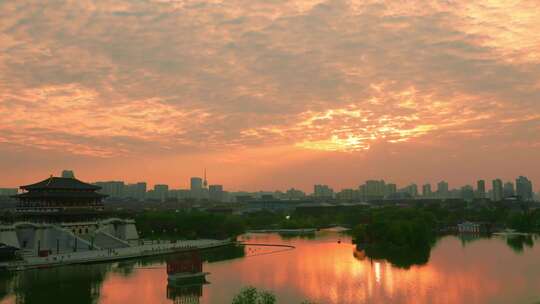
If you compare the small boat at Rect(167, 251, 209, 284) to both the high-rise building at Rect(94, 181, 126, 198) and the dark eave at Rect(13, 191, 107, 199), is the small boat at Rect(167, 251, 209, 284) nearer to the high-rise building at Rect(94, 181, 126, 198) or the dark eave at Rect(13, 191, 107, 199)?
the dark eave at Rect(13, 191, 107, 199)

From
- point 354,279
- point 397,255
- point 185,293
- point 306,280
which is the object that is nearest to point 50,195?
point 185,293

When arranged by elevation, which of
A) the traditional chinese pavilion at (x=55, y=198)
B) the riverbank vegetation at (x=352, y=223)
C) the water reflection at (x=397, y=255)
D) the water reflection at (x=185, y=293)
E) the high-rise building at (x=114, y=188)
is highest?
the high-rise building at (x=114, y=188)

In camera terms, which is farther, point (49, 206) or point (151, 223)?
point (151, 223)

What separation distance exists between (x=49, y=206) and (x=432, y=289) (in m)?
35.7

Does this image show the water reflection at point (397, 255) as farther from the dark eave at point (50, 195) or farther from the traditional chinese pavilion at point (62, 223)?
the dark eave at point (50, 195)

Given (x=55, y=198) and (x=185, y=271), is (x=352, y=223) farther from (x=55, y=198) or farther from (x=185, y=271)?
(x=185, y=271)

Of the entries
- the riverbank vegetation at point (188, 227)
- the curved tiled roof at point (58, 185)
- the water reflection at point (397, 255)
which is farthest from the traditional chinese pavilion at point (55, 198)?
the water reflection at point (397, 255)

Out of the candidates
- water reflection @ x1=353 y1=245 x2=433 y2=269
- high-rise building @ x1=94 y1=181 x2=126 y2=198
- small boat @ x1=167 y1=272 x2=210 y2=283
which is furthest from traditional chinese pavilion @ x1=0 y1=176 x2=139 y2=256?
high-rise building @ x1=94 y1=181 x2=126 y2=198

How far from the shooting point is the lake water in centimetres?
2919

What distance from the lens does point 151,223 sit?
63.8 m

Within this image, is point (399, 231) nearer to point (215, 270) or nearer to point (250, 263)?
point (250, 263)

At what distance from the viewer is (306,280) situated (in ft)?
113

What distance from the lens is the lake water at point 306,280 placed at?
2919 cm

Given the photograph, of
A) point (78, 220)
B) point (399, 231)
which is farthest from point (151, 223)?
point (399, 231)
